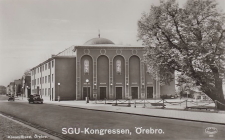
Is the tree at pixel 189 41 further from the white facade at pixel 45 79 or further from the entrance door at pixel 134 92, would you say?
the white facade at pixel 45 79

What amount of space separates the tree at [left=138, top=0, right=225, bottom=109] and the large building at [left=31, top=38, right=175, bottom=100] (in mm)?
29126

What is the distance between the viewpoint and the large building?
5272cm

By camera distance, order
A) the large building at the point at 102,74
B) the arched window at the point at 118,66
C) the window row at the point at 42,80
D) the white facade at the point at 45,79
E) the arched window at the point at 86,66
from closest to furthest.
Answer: the large building at the point at 102,74
the arched window at the point at 86,66
the arched window at the point at 118,66
the white facade at the point at 45,79
the window row at the point at 42,80

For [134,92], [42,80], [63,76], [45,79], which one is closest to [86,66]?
[63,76]

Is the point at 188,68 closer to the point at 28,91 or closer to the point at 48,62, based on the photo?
the point at 48,62

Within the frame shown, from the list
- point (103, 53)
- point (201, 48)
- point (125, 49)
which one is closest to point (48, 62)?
point (103, 53)

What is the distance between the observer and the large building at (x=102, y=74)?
52.7 metres

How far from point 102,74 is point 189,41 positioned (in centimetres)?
3383

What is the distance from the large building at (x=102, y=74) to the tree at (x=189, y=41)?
29126 mm

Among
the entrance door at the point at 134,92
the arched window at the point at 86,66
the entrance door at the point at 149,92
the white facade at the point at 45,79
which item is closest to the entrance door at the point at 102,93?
the arched window at the point at 86,66

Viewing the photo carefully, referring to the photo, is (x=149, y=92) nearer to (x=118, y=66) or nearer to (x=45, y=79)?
(x=118, y=66)

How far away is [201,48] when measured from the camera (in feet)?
63.9

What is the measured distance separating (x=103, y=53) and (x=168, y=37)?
103 ft

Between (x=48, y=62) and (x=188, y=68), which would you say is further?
(x=48, y=62)
